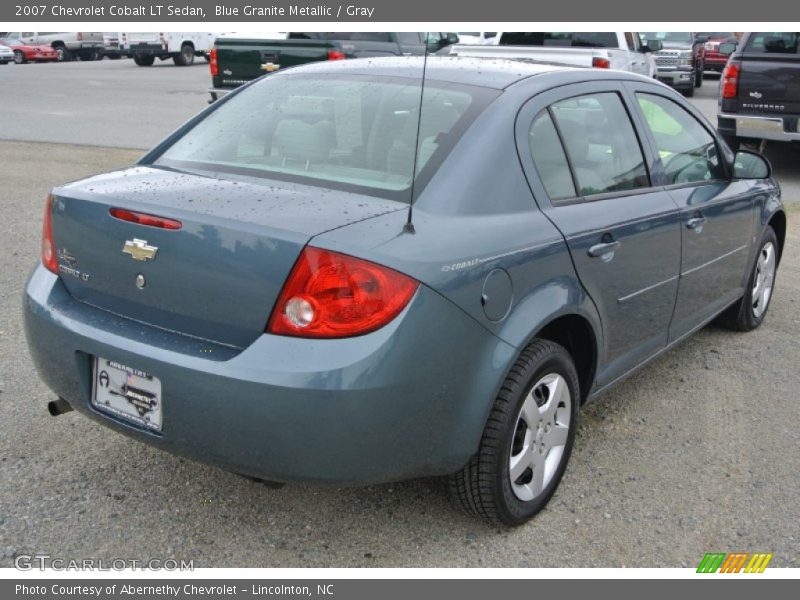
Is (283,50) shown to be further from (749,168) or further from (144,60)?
(144,60)

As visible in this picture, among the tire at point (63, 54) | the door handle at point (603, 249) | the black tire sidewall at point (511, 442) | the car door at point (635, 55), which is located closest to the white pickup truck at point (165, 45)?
the tire at point (63, 54)

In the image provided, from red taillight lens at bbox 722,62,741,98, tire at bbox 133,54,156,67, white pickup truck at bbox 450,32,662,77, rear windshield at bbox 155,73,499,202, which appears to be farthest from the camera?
tire at bbox 133,54,156,67

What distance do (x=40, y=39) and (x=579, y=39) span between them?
28.8 metres

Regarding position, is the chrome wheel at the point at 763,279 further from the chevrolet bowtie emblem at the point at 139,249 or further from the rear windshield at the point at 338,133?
the chevrolet bowtie emblem at the point at 139,249

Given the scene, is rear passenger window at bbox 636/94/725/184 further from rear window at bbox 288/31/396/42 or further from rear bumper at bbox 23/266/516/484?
rear window at bbox 288/31/396/42

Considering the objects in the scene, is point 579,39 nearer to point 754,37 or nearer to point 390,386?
point 754,37

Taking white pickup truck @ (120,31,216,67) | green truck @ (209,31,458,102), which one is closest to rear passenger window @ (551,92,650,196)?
green truck @ (209,31,458,102)

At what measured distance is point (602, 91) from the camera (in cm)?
381

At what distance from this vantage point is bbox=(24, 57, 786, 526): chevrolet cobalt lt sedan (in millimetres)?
2594

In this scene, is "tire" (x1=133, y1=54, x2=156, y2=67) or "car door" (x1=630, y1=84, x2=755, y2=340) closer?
"car door" (x1=630, y1=84, x2=755, y2=340)

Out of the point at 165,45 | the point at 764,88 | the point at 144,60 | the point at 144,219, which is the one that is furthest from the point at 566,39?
the point at 144,60

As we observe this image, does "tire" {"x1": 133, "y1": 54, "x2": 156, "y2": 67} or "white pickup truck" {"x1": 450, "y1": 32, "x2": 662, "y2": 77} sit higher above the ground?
"white pickup truck" {"x1": 450, "y1": 32, "x2": 662, "y2": 77}

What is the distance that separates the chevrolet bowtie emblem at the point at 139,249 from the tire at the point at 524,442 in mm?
1246
